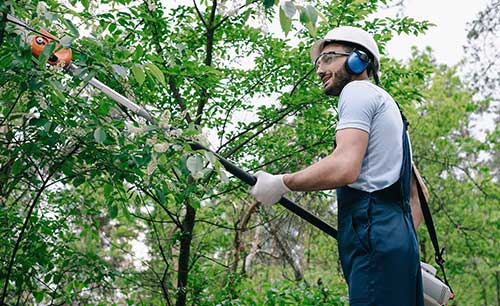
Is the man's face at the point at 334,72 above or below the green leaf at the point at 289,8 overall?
above

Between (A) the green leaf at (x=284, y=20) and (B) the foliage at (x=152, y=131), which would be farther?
(B) the foliage at (x=152, y=131)

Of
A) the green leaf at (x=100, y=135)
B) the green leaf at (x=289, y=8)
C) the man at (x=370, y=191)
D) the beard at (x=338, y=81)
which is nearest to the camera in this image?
the green leaf at (x=289, y=8)

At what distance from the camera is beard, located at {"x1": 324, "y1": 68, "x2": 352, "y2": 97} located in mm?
2344

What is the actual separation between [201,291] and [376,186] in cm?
345

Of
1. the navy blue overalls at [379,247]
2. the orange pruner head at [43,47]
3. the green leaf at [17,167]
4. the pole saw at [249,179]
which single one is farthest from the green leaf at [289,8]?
the green leaf at [17,167]

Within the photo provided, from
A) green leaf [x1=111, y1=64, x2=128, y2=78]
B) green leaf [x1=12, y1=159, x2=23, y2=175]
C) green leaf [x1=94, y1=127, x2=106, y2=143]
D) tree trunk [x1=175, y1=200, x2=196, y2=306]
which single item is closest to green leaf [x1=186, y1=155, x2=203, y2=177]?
green leaf [x1=111, y1=64, x2=128, y2=78]

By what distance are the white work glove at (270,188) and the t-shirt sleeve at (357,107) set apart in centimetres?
30

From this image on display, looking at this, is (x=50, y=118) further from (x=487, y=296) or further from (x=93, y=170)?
(x=487, y=296)

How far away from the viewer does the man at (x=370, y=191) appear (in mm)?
2023

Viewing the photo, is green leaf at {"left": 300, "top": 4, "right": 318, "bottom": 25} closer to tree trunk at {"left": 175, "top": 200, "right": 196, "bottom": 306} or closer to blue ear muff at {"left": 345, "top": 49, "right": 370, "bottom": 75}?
blue ear muff at {"left": 345, "top": 49, "right": 370, "bottom": 75}

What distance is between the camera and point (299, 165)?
5.49 m

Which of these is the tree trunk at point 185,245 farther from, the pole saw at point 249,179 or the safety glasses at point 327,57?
the safety glasses at point 327,57

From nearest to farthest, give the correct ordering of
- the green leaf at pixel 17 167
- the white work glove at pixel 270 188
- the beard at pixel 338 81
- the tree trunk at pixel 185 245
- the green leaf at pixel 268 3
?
the green leaf at pixel 268 3, the white work glove at pixel 270 188, the beard at pixel 338 81, the green leaf at pixel 17 167, the tree trunk at pixel 185 245

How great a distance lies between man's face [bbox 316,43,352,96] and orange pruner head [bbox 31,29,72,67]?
0.98 metres
